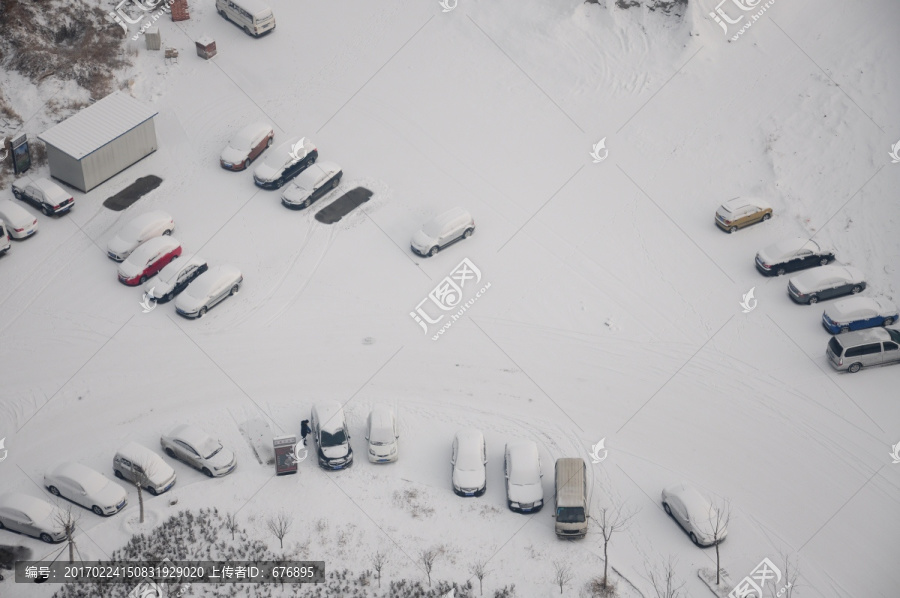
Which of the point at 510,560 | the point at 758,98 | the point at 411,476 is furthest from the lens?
the point at 758,98

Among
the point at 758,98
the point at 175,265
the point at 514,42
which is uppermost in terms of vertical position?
the point at 758,98

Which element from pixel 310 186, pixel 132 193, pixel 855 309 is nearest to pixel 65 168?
pixel 132 193

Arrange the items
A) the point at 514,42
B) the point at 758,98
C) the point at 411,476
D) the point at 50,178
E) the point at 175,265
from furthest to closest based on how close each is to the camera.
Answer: the point at 514,42
the point at 758,98
the point at 50,178
the point at 175,265
the point at 411,476

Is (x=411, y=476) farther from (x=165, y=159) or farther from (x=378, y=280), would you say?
(x=165, y=159)

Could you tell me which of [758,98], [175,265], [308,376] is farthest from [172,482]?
[758,98]

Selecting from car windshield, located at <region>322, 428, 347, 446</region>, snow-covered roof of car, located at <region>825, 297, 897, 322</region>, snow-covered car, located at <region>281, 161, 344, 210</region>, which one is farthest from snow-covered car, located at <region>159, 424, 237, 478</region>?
snow-covered roof of car, located at <region>825, 297, 897, 322</region>

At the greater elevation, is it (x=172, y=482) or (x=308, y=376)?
(x=308, y=376)

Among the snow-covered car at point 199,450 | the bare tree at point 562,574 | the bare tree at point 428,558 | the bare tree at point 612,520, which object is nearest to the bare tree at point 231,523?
the snow-covered car at point 199,450

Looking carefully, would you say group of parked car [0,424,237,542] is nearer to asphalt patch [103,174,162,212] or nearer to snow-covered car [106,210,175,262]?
snow-covered car [106,210,175,262]

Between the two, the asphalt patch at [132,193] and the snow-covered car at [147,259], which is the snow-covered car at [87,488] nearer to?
the snow-covered car at [147,259]
